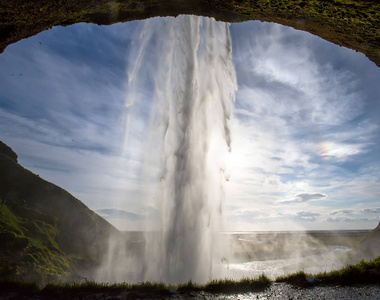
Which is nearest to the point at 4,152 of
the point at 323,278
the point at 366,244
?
the point at 323,278

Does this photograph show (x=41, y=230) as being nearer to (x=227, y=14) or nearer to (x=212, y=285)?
(x=212, y=285)

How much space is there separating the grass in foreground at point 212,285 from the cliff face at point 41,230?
11566 millimetres

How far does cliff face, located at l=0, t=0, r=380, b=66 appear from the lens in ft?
19.8

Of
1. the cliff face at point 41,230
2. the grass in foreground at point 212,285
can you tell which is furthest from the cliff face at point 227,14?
the cliff face at point 41,230

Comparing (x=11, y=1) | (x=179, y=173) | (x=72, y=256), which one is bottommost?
(x=72, y=256)

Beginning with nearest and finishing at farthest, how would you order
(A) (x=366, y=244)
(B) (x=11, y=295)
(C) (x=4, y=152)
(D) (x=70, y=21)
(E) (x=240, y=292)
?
(B) (x=11, y=295)
(E) (x=240, y=292)
(D) (x=70, y=21)
(A) (x=366, y=244)
(C) (x=4, y=152)

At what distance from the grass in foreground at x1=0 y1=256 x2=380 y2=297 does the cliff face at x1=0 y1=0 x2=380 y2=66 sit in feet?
28.0

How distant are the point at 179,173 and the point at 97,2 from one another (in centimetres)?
1420

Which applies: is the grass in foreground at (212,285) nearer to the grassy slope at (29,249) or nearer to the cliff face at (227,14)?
the cliff face at (227,14)

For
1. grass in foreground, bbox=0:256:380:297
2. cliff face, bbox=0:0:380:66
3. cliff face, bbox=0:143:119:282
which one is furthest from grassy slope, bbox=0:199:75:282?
cliff face, bbox=0:0:380:66

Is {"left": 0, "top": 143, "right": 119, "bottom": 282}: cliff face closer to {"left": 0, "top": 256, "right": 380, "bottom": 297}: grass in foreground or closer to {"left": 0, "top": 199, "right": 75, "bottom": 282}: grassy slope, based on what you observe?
{"left": 0, "top": 199, "right": 75, "bottom": 282}: grassy slope

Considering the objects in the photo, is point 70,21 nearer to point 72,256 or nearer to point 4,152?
point 72,256

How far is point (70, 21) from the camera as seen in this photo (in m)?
7.91

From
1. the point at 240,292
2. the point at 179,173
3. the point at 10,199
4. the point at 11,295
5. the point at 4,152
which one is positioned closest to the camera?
the point at 11,295
